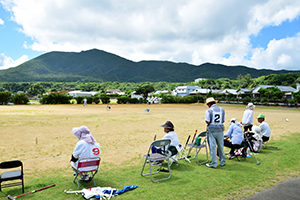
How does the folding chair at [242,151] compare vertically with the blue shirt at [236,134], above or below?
below

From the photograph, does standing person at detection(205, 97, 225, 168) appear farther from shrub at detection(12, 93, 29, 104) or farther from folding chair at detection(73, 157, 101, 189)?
shrub at detection(12, 93, 29, 104)

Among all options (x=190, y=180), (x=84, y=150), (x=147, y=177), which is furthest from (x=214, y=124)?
(x=84, y=150)

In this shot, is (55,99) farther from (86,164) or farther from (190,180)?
(190,180)

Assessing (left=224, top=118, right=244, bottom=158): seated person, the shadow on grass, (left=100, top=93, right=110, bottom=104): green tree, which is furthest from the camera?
(left=100, top=93, right=110, bottom=104): green tree

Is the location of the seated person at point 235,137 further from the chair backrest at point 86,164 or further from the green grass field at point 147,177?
the chair backrest at point 86,164

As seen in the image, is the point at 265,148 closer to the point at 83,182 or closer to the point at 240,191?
the point at 240,191

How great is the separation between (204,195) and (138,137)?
6.67m

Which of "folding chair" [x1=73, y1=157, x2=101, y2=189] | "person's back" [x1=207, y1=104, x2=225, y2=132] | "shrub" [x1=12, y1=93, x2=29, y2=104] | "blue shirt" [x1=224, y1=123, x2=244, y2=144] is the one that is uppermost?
"person's back" [x1=207, y1=104, x2=225, y2=132]

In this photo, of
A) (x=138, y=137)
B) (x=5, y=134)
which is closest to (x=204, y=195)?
(x=138, y=137)

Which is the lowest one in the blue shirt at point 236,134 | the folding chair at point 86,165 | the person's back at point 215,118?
the folding chair at point 86,165

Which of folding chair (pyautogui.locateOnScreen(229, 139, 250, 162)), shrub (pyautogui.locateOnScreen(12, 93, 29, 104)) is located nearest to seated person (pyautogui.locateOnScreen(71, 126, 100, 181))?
folding chair (pyautogui.locateOnScreen(229, 139, 250, 162))

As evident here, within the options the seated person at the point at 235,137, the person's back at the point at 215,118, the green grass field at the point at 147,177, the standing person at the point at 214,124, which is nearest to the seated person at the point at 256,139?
the green grass field at the point at 147,177

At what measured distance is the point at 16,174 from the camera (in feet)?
13.0

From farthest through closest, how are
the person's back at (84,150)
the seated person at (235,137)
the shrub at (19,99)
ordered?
1. the shrub at (19,99)
2. the seated person at (235,137)
3. the person's back at (84,150)
